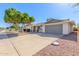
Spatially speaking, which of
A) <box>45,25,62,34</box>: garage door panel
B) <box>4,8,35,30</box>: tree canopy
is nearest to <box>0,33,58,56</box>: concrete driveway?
<box>4,8,35,30</box>: tree canopy

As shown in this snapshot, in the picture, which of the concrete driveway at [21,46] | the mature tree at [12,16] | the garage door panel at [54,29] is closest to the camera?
the concrete driveway at [21,46]

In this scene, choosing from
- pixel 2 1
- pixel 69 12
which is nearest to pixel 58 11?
pixel 69 12

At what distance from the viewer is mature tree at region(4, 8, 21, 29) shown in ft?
16.9

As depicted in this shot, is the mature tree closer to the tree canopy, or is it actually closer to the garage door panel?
the tree canopy

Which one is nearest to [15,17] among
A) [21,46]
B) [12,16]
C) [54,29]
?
[12,16]

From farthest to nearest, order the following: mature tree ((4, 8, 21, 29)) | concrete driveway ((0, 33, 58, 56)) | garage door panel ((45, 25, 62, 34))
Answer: garage door panel ((45, 25, 62, 34)) → mature tree ((4, 8, 21, 29)) → concrete driveway ((0, 33, 58, 56))

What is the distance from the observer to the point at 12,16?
18.3 ft

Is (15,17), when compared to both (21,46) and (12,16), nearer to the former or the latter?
(12,16)

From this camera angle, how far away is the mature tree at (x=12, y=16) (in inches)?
203

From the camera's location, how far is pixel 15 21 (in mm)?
5906

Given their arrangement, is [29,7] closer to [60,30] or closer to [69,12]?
[69,12]

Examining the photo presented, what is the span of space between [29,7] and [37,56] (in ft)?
5.55

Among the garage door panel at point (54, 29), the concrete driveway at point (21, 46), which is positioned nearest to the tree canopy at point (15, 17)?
the concrete driveway at point (21, 46)

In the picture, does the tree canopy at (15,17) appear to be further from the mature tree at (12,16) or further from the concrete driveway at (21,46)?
the concrete driveway at (21,46)
